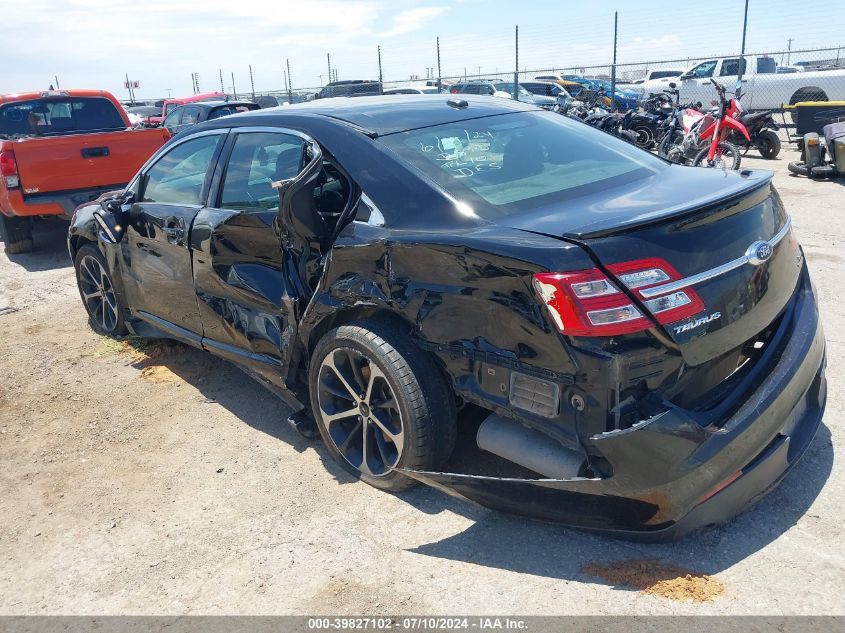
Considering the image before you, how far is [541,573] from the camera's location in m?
2.58

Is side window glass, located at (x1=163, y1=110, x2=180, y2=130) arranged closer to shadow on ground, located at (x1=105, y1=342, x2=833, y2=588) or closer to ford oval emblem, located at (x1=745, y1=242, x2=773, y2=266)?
shadow on ground, located at (x1=105, y1=342, x2=833, y2=588)

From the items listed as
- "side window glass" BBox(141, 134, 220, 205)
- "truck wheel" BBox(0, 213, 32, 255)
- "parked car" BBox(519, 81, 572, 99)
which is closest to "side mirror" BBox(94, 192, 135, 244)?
"side window glass" BBox(141, 134, 220, 205)

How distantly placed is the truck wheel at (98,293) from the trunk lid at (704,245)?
3.71 m

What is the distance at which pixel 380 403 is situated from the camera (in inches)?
120

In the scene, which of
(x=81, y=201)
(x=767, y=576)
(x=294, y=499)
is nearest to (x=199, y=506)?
(x=294, y=499)

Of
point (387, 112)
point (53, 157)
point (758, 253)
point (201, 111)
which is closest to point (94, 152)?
point (53, 157)

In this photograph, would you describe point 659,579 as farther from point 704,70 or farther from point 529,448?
point 704,70

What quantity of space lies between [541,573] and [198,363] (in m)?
3.19

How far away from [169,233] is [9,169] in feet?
16.0

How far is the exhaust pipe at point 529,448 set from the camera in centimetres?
248

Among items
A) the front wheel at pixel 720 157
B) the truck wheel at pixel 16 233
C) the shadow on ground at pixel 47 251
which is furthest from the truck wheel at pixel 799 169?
the truck wheel at pixel 16 233

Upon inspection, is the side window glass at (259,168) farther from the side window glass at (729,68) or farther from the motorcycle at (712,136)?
the side window glass at (729,68)

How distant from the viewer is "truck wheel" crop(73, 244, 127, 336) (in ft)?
17.0

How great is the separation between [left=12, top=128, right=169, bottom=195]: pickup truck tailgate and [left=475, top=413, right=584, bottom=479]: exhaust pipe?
7.06 meters
